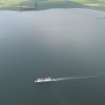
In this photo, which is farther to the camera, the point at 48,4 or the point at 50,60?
the point at 48,4

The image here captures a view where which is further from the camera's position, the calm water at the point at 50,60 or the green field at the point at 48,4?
the green field at the point at 48,4

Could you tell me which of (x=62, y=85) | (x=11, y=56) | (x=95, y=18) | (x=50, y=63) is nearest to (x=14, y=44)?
(x=11, y=56)

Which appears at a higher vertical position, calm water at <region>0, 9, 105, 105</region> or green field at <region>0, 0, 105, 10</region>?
green field at <region>0, 0, 105, 10</region>

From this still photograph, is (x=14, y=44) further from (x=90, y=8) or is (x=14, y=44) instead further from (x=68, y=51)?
(x=90, y=8)

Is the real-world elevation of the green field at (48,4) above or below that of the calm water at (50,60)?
above

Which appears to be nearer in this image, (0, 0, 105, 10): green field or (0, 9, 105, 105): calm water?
(0, 9, 105, 105): calm water
